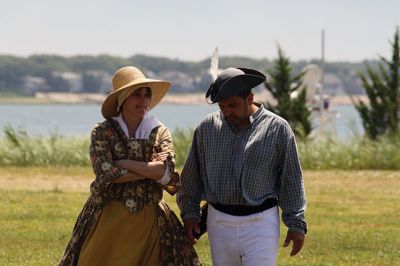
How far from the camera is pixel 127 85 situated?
644 centimetres

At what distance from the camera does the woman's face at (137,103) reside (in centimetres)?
647

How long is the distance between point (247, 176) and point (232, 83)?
1.75ft

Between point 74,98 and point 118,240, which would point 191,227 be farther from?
point 74,98

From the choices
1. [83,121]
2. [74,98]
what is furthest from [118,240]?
[74,98]

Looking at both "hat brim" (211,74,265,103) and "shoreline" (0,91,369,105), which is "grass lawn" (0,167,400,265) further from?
"shoreline" (0,91,369,105)

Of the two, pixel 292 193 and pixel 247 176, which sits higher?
pixel 247 176

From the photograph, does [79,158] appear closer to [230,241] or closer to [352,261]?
[352,261]

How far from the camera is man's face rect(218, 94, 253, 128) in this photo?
6.21 m

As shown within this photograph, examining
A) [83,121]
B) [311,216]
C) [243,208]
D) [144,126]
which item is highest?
[144,126]

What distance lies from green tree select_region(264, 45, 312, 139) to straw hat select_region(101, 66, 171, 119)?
73.0ft

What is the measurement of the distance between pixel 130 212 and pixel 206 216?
0.46m

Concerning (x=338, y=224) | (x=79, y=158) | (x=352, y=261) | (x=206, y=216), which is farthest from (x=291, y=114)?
(x=206, y=216)

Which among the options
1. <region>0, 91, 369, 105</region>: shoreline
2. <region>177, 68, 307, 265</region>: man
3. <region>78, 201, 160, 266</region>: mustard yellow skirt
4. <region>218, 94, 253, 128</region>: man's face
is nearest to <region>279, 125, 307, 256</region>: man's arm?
<region>177, 68, 307, 265</region>: man

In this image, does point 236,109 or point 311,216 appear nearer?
point 236,109
